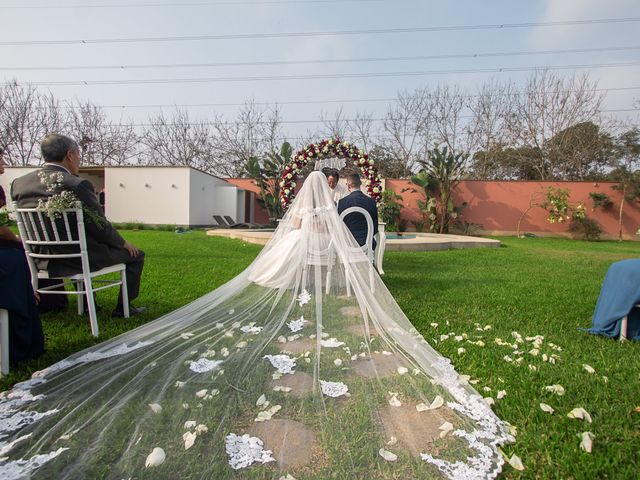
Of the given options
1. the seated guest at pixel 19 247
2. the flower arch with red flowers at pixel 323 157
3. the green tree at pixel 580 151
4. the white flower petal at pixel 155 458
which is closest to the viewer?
the white flower petal at pixel 155 458

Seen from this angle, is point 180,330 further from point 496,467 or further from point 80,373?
point 496,467

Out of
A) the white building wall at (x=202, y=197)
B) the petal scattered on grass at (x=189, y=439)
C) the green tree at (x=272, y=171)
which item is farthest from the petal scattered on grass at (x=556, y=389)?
the white building wall at (x=202, y=197)

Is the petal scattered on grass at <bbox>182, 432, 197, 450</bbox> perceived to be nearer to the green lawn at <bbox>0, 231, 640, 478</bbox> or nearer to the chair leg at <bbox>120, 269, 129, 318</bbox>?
the green lawn at <bbox>0, 231, 640, 478</bbox>

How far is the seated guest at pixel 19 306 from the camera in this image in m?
2.03

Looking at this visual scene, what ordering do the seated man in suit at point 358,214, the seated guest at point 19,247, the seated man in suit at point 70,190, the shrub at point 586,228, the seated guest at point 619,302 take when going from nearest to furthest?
the seated guest at point 19,247 → the seated man in suit at point 70,190 → the seated guest at point 619,302 → the seated man in suit at point 358,214 → the shrub at point 586,228

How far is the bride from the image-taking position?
1315mm

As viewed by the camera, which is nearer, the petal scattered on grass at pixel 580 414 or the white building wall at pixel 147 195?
the petal scattered on grass at pixel 580 414

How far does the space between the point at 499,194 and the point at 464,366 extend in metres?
15.5

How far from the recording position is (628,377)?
218 centimetres

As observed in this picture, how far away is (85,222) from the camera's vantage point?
2730 mm

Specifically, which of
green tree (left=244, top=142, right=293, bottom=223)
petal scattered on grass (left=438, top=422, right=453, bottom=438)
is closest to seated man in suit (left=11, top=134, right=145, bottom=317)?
petal scattered on grass (left=438, top=422, right=453, bottom=438)

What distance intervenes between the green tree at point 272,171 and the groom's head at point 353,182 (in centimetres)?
1203

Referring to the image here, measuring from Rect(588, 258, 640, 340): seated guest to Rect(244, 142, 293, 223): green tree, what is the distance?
14190 millimetres

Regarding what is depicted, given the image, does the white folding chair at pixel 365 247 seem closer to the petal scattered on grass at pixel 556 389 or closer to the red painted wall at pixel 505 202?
the petal scattered on grass at pixel 556 389
